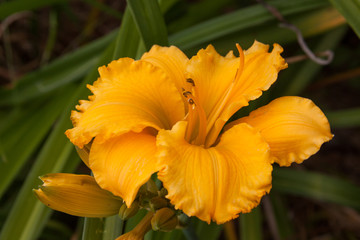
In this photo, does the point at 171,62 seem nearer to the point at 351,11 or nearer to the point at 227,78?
the point at 227,78

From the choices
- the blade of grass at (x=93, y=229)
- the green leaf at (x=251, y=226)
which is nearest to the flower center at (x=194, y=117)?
the blade of grass at (x=93, y=229)

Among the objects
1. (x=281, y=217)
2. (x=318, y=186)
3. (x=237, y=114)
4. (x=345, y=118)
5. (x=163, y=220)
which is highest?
(x=163, y=220)

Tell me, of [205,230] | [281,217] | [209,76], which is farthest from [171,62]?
[281,217]

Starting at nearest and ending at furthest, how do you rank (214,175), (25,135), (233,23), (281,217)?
(214,175)
(233,23)
(25,135)
(281,217)

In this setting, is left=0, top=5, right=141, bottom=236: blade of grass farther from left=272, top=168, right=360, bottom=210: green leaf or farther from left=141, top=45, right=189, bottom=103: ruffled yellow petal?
left=272, top=168, right=360, bottom=210: green leaf

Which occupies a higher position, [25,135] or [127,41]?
[127,41]

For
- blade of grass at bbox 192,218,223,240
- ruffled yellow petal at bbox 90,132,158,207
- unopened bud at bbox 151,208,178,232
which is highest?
ruffled yellow petal at bbox 90,132,158,207

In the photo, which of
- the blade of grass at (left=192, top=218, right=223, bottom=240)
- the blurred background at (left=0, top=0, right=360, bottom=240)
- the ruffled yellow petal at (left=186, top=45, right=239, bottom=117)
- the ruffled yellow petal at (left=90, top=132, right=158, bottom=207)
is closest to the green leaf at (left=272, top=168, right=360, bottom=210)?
the blurred background at (left=0, top=0, right=360, bottom=240)
